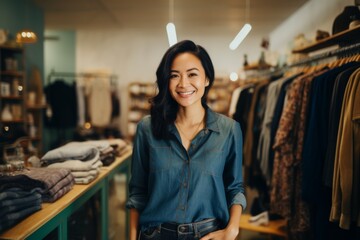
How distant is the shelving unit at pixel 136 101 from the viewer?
661 cm

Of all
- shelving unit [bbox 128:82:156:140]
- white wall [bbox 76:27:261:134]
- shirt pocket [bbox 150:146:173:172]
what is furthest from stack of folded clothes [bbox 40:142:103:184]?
white wall [bbox 76:27:261:134]

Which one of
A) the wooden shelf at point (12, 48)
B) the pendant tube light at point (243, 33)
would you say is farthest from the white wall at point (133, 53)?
the wooden shelf at point (12, 48)

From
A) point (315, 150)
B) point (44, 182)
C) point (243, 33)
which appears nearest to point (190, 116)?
point (44, 182)

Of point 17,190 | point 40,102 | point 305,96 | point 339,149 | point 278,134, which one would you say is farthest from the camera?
point 40,102

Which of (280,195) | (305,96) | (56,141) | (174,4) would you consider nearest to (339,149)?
(305,96)

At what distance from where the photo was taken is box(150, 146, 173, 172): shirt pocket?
1.37 meters

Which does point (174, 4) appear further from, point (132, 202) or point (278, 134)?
point (132, 202)

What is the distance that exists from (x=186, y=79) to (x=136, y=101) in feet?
17.8

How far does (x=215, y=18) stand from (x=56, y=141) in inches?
145

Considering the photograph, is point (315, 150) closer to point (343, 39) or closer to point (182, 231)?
point (343, 39)

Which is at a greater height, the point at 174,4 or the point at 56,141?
the point at 174,4

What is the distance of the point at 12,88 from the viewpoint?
3.95m

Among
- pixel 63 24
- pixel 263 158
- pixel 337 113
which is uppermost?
pixel 63 24

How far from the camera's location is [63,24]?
584 cm
